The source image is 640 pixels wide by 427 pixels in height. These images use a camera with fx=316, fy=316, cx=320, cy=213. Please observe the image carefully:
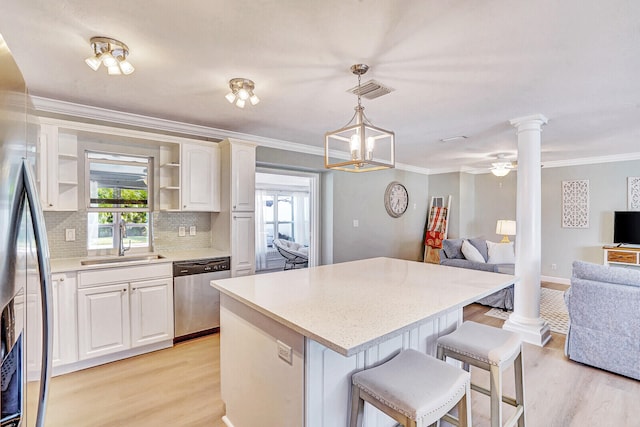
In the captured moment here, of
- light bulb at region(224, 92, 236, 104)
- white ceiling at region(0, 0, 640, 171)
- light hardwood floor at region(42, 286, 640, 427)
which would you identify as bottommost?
light hardwood floor at region(42, 286, 640, 427)

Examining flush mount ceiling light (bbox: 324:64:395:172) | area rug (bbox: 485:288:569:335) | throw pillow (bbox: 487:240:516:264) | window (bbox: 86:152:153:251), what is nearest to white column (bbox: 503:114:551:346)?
area rug (bbox: 485:288:569:335)

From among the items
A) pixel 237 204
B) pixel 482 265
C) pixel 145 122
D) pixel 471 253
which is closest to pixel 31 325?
pixel 237 204

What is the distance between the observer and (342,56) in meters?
1.99

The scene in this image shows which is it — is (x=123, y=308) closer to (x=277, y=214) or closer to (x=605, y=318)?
(x=605, y=318)

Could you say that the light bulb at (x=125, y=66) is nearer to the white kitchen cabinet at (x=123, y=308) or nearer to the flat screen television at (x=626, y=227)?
the white kitchen cabinet at (x=123, y=308)

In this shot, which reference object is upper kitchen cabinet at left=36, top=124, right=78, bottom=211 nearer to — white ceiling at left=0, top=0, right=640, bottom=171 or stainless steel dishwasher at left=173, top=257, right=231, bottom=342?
white ceiling at left=0, top=0, right=640, bottom=171

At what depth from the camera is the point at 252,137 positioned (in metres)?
4.00

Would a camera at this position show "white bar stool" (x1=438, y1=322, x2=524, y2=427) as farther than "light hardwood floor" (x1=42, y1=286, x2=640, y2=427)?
No

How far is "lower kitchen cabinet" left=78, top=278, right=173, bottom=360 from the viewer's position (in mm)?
2652

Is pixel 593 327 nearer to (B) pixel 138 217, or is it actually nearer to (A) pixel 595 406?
(A) pixel 595 406

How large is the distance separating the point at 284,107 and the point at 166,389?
2.53 meters

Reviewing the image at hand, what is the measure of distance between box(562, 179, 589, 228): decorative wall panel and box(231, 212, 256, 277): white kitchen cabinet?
5.73 m

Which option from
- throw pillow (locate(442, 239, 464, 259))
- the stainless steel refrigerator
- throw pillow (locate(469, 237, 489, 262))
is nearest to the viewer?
the stainless steel refrigerator

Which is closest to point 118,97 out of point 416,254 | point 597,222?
point 416,254
